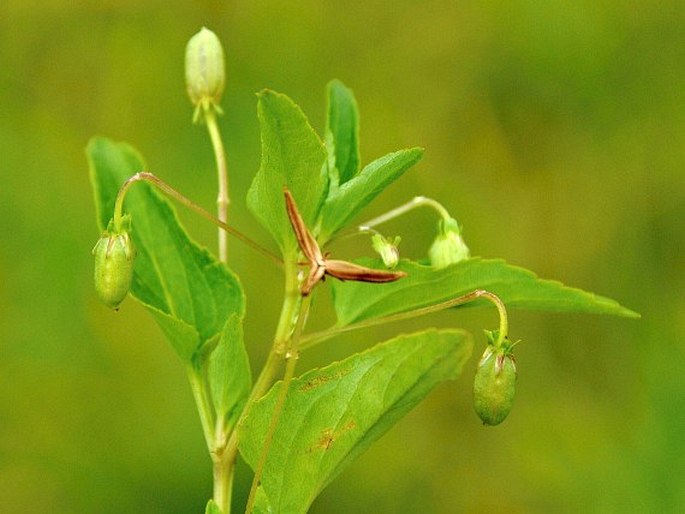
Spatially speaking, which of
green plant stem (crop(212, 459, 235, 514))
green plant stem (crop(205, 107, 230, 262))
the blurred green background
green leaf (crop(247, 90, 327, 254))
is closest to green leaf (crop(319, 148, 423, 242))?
green leaf (crop(247, 90, 327, 254))

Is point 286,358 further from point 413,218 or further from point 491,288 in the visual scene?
point 413,218

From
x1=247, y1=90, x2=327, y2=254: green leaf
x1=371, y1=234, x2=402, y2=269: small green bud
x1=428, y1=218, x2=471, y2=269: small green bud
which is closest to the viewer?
x1=247, y1=90, x2=327, y2=254: green leaf

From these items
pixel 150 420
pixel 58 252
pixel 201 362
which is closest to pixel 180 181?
pixel 58 252

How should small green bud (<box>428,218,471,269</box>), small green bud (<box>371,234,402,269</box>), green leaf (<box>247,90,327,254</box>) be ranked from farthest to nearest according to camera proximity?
small green bud (<box>428,218,471,269</box>)
small green bud (<box>371,234,402,269</box>)
green leaf (<box>247,90,327,254</box>)

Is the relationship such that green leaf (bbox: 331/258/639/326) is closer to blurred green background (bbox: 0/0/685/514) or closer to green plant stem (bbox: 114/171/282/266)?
green plant stem (bbox: 114/171/282/266)

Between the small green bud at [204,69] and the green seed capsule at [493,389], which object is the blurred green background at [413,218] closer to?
the small green bud at [204,69]
